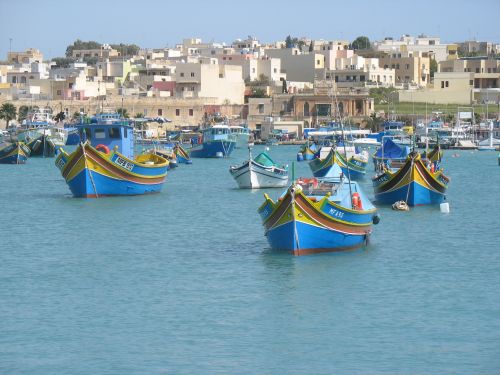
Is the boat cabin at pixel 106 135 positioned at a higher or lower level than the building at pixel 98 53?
lower

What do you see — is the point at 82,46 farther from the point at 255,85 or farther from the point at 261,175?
the point at 261,175

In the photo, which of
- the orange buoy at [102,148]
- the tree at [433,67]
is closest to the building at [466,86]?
the tree at [433,67]

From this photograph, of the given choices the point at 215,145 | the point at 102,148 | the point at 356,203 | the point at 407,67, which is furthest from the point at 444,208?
the point at 407,67

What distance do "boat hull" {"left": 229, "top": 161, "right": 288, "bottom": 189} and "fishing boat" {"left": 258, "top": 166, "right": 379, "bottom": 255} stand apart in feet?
59.8

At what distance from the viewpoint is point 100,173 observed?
141 ft

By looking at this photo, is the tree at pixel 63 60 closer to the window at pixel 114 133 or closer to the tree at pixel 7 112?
the tree at pixel 7 112

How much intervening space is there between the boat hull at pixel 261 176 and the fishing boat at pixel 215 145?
1208 inches

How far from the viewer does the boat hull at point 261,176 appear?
159 ft

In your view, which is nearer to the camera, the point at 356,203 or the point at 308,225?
the point at 308,225

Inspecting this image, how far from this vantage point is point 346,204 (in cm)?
2975

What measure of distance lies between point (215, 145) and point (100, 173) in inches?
1474

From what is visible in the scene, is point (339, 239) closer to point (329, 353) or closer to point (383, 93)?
point (329, 353)

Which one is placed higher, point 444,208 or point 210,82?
point 210,82

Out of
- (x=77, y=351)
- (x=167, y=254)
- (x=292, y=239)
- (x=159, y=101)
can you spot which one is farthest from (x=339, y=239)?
(x=159, y=101)
